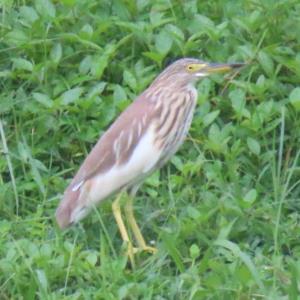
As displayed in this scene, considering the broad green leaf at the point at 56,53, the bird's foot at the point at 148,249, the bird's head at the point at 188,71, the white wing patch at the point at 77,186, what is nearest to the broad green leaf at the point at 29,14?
the broad green leaf at the point at 56,53

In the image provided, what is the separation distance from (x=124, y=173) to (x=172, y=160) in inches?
23.5

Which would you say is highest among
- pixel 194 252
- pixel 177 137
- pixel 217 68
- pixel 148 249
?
pixel 217 68

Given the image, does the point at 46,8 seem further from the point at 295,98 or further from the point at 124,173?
the point at 124,173

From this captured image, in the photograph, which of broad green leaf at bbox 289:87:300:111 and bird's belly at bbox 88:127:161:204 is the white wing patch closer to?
bird's belly at bbox 88:127:161:204

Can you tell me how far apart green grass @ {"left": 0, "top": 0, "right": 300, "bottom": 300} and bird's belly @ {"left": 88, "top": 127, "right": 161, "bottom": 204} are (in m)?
0.18

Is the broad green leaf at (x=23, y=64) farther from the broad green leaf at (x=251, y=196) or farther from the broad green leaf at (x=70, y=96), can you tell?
the broad green leaf at (x=251, y=196)

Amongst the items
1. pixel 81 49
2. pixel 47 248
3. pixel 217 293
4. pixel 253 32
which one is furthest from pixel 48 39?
pixel 217 293

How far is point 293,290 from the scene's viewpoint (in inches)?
237

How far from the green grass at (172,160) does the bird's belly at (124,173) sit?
7.2 inches

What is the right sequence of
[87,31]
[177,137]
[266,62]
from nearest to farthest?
[177,137]
[266,62]
[87,31]

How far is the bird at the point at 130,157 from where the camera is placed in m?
6.96

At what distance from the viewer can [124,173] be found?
6.98m

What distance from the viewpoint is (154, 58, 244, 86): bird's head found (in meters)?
7.29

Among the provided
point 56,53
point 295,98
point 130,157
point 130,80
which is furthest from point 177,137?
point 56,53
